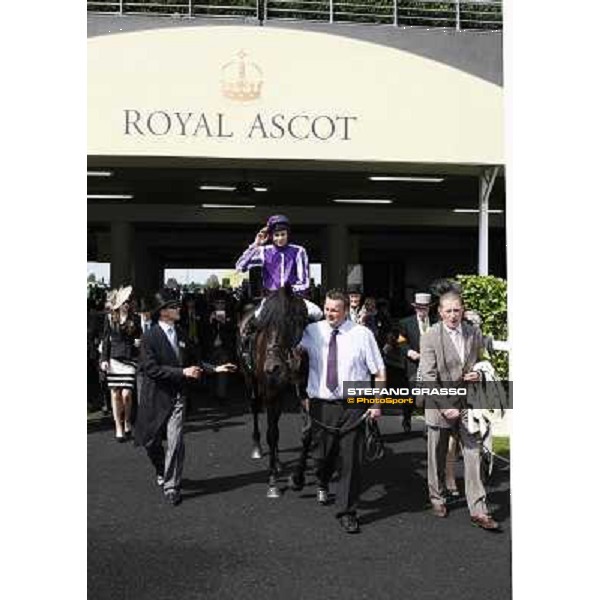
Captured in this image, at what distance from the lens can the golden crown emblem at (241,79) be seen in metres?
12.2

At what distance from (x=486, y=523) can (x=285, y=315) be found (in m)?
2.53

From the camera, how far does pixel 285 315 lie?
713 cm

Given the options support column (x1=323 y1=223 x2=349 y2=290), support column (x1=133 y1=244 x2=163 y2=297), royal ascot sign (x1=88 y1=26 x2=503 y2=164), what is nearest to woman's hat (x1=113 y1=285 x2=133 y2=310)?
royal ascot sign (x1=88 y1=26 x2=503 y2=164)

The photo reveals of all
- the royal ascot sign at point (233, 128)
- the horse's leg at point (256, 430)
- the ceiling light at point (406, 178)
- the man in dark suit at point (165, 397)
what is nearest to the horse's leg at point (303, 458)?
the man in dark suit at point (165, 397)

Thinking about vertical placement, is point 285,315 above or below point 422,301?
below

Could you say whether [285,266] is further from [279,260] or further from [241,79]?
[241,79]

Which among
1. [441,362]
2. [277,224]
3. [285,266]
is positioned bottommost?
[441,362]

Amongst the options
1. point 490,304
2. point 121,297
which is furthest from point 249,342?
point 490,304

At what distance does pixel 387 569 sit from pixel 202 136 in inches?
333

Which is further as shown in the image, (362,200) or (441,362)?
(362,200)

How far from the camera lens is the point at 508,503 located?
7.16m

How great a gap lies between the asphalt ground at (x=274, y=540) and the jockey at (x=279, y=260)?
1.99 m

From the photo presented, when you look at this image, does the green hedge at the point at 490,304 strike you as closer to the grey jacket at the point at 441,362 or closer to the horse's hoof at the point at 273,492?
the grey jacket at the point at 441,362

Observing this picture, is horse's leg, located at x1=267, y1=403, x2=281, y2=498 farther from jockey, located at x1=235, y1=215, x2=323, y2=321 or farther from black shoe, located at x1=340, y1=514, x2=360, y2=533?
black shoe, located at x1=340, y1=514, x2=360, y2=533
